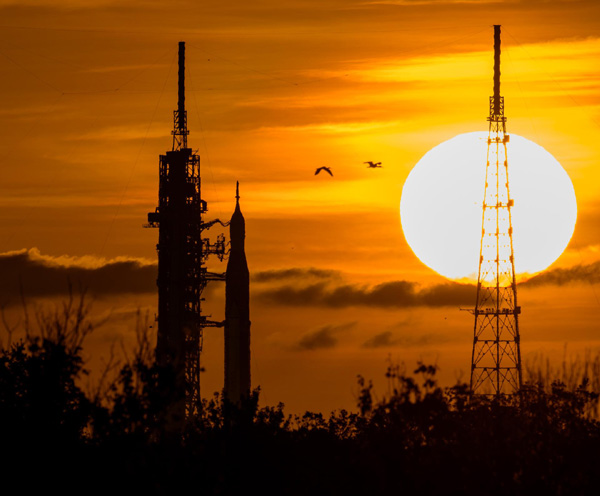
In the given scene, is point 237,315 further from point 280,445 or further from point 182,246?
point 280,445

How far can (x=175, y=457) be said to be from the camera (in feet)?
147

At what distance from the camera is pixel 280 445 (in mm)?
68438

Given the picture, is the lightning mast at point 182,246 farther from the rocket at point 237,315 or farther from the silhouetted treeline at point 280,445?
the silhouetted treeline at point 280,445

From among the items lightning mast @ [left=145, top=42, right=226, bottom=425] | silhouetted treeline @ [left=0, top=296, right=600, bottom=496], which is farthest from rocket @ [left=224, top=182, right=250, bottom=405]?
silhouetted treeline @ [left=0, top=296, right=600, bottom=496]

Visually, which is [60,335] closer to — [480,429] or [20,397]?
[20,397]

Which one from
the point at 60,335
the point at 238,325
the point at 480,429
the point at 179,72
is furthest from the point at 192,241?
the point at 60,335

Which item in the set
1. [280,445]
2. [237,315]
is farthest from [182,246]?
[280,445]

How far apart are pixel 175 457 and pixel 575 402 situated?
2679 centimetres

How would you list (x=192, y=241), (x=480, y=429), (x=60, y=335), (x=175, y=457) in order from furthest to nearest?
1. (x=192, y=241)
2. (x=480, y=429)
3. (x=175, y=457)
4. (x=60, y=335)

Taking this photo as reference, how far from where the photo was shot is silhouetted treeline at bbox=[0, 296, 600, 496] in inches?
1465

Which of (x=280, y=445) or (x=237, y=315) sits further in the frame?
(x=237, y=315)

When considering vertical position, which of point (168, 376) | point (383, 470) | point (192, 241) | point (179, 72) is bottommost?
point (383, 470)

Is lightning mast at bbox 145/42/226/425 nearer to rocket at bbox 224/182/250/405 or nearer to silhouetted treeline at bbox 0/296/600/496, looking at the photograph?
rocket at bbox 224/182/250/405

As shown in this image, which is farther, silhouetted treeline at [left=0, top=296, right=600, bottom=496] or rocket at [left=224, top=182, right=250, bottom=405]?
rocket at [left=224, top=182, right=250, bottom=405]
